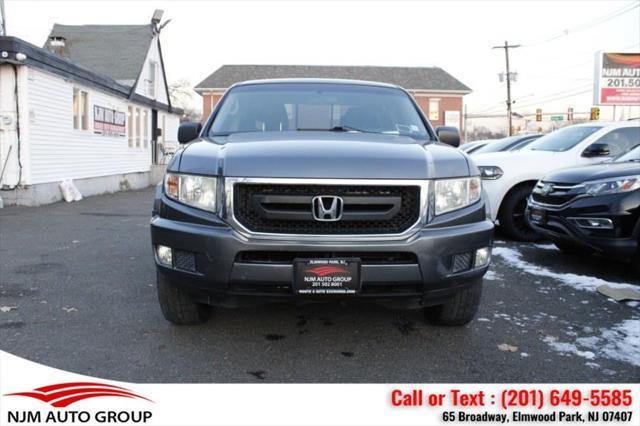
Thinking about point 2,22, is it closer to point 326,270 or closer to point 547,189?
point 547,189

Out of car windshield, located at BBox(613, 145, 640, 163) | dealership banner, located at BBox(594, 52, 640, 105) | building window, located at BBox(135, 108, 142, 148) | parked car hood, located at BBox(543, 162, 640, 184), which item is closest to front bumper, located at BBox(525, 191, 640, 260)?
parked car hood, located at BBox(543, 162, 640, 184)

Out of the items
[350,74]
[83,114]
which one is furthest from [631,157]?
[350,74]

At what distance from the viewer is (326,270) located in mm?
2736

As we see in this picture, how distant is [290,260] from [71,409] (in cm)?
126

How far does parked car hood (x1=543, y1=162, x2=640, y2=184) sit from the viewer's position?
17.0ft

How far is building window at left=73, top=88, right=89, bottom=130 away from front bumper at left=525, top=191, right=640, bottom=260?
40.7ft

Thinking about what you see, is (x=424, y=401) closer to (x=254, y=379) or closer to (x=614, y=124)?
(x=254, y=379)

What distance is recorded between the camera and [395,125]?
4.11 meters

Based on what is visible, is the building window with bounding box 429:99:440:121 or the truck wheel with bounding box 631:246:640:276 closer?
the truck wheel with bounding box 631:246:640:276

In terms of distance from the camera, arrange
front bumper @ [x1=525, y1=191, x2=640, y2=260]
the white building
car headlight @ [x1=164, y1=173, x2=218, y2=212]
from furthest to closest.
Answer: the white building < front bumper @ [x1=525, y1=191, x2=640, y2=260] < car headlight @ [x1=164, y1=173, x2=218, y2=212]

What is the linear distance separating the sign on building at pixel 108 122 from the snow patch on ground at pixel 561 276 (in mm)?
12478

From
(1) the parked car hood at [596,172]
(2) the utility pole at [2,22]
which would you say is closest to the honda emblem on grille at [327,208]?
A: (1) the parked car hood at [596,172]

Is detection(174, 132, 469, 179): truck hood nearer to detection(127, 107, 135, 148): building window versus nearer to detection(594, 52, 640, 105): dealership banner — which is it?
detection(127, 107, 135, 148): building window

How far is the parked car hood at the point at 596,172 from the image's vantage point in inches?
204
